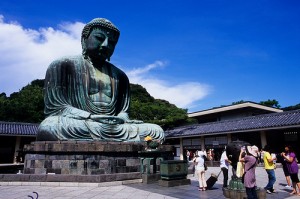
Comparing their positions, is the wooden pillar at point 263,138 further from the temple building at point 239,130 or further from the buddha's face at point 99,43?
the buddha's face at point 99,43

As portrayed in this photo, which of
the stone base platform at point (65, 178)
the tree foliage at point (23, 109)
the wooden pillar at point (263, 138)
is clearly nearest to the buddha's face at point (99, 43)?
the stone base platform at point (65, 178)

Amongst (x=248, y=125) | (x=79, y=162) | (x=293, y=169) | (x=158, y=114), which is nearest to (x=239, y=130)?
(x=248, y=125)

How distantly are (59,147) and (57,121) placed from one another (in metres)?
1.18

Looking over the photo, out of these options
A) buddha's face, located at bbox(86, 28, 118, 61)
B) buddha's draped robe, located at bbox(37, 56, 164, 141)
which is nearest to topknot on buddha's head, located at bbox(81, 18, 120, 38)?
buddha's face, located at bbox(86, 28, 118, 61)

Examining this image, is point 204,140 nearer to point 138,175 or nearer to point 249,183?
point 138,175

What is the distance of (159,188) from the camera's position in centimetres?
780

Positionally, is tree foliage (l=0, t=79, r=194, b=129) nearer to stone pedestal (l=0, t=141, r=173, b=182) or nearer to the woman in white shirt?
stone pedestal (l=0, t=141, r=173, b=182)

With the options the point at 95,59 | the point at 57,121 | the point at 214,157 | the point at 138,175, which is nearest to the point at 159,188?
the point at 138,175

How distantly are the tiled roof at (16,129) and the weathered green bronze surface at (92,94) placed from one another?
48.2 feet

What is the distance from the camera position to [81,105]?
418 inches

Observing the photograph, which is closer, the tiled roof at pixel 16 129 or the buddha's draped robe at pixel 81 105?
the buddha's draped robe at pixel 81 105

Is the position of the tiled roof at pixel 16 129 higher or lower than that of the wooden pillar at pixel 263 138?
higher

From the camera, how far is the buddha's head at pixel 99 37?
436 inches

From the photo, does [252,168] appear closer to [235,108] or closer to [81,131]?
[81,131]
